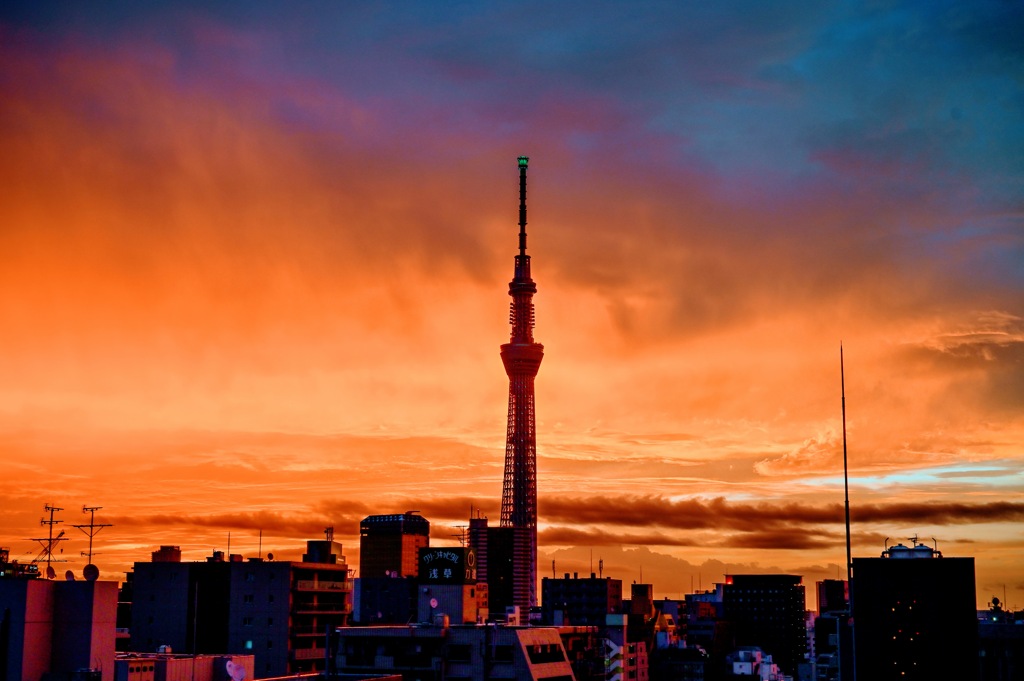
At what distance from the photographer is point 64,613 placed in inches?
3637

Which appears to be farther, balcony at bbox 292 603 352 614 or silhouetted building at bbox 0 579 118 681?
balcony at bbox 292 603 352 614

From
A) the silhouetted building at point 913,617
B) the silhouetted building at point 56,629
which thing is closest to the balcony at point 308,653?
the silhouetted building at point 56,629

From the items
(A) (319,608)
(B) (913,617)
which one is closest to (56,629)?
(A) (319,608)

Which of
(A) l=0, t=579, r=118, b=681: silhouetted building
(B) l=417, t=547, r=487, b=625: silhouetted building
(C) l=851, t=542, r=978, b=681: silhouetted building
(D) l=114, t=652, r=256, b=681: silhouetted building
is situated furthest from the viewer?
(B) l=417, t=547, r=487, b=625: silhouetted building

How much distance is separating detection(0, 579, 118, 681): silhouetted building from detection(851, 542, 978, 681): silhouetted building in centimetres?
7312

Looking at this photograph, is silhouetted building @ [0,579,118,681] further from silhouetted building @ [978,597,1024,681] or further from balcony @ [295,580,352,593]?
silhouetted building @ [978,597,1024,681]

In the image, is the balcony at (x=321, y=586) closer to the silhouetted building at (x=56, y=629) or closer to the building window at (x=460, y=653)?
the building window at (x=460, y=653)

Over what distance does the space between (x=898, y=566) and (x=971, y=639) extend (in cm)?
966

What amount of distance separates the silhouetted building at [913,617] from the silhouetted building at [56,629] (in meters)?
73.1

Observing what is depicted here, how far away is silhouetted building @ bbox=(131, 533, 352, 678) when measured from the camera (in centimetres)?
14200

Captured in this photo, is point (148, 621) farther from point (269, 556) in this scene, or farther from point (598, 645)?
point (598, 645)

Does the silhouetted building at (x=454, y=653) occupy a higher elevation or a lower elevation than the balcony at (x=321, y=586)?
lower

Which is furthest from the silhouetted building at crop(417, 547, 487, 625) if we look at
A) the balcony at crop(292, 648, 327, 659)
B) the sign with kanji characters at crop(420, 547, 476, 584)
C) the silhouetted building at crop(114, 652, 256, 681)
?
the silhouetted building at crop(114, 652, 256, 681)

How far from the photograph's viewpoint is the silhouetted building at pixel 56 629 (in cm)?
8969
